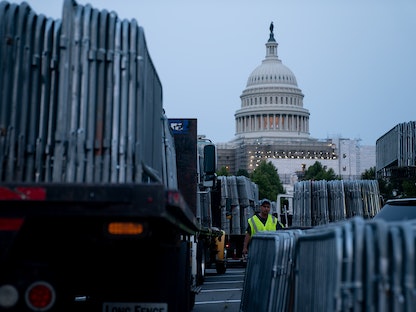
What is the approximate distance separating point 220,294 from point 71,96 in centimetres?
1382

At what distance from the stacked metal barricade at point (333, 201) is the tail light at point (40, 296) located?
23426 millimetres

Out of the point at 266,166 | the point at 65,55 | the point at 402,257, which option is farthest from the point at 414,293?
the point at 266,166

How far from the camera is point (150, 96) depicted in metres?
9.58

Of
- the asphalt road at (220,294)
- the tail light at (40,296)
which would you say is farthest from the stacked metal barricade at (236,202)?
the tail light at (40,296)

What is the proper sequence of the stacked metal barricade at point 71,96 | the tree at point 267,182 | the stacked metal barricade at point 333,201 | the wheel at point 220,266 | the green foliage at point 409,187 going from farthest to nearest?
1. the tree at point 267,182
2. the green foliage at point 409,187
3. the stacked metal barricade at point 333,201
4. the wheel at point 220,266
5. the stacked metal barricade at point 71,96

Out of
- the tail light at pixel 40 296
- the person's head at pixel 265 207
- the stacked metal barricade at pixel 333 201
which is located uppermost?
the stacked metal barricade at pixel 333 201

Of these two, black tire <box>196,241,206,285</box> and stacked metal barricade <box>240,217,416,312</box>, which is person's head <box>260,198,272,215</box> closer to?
black tire <box>196,241,206,285</box>

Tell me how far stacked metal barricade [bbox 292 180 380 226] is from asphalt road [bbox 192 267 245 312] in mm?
2814

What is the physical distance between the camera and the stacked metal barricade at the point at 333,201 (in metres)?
30.8

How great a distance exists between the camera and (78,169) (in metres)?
8.09

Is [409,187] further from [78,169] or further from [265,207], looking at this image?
[78,169]

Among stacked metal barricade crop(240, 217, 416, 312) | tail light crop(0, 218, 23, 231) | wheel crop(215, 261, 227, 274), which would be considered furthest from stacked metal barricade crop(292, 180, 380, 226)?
tail light crop(0, 218, 23, 231)

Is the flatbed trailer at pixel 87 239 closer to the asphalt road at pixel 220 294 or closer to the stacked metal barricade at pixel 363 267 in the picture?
the stacked metal barricade at pixel 363 267

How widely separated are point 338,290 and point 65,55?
304 cm
